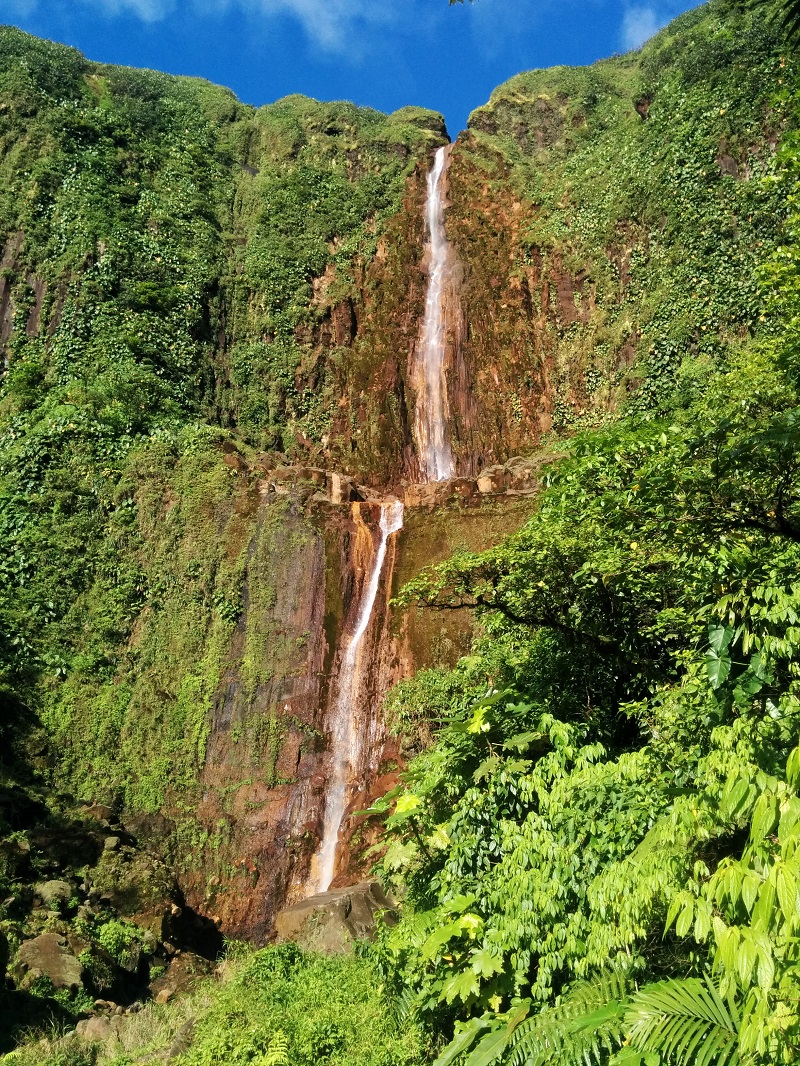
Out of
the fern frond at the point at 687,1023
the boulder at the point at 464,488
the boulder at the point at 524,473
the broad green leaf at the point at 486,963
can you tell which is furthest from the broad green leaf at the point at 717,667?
the boulder at the point at 464,488

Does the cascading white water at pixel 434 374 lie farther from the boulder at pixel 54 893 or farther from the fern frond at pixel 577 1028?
the fern frond at pixel 577 1028

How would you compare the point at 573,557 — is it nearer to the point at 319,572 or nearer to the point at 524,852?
the point at 524,852

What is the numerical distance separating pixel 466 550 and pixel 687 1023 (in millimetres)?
12915

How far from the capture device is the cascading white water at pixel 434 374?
2619cm

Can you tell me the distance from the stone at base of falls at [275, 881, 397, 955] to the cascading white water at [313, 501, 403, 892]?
2.20m

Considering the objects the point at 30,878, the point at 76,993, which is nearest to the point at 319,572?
the point at 30,878

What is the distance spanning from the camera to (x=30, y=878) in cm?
1230

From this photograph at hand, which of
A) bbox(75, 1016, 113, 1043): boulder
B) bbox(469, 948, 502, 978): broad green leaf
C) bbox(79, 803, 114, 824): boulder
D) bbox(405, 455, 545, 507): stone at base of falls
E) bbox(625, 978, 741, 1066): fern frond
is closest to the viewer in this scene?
bbox(625, 978, 741, 1066): fern frond

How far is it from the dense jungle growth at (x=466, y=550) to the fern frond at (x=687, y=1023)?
2 centimetres

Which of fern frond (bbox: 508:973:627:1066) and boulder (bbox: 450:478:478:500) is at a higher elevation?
boulder (bbox: 450:478:478:500)

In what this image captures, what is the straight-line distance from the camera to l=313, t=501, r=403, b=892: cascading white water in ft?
49.6

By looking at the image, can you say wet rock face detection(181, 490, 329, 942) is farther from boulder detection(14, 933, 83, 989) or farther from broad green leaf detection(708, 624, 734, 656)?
broad green leaf detection(708, 624, 734, 656)

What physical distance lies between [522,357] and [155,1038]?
23065 millimetres

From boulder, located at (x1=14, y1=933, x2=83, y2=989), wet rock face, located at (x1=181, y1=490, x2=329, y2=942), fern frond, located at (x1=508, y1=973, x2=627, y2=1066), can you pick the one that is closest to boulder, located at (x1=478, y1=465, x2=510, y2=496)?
wet rock face, located at (x1=181, y1=490, x2=329, y2=942)
